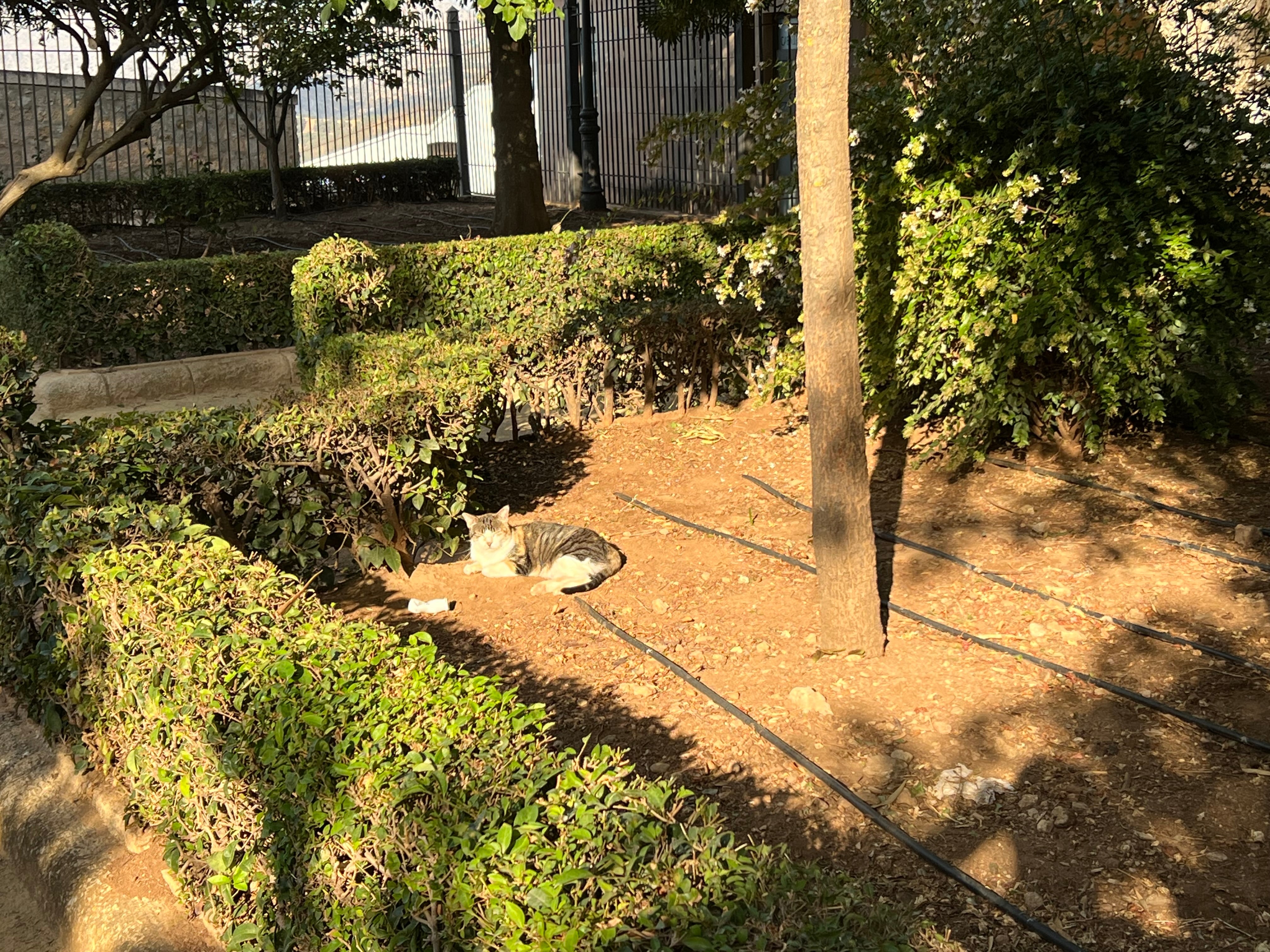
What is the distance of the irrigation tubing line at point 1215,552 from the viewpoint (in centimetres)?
579

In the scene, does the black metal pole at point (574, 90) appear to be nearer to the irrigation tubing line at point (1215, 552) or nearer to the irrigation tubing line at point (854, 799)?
the irrigation tubing line at point (1215, 552)

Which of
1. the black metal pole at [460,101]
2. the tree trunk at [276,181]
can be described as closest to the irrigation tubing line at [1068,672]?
the tree trunk at [276,181]

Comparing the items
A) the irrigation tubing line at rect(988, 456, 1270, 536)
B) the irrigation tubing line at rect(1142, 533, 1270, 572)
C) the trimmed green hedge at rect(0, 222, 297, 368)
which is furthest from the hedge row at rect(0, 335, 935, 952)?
the trimmed green hedge at rect(0, 222, 297, 368)

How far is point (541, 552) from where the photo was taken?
646 cm

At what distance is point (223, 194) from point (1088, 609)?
1373 cm

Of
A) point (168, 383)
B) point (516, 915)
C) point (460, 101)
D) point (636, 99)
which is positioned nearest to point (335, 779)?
point (516, 915)

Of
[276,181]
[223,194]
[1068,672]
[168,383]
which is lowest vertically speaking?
[1068,672]

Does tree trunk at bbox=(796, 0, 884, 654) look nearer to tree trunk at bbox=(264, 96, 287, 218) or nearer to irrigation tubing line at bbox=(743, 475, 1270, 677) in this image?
irrigation tubing line at bbox=(743, 475, 1270, 677)

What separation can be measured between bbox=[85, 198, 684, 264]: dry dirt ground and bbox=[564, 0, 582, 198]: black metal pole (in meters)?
0.84

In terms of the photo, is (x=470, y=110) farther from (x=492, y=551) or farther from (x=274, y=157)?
(x=492, y=551)

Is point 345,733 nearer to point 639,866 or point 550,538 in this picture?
point 639,866

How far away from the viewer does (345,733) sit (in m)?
2.98

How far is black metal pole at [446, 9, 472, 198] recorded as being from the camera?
2373cm

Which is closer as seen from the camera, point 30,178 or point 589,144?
point 30,178
